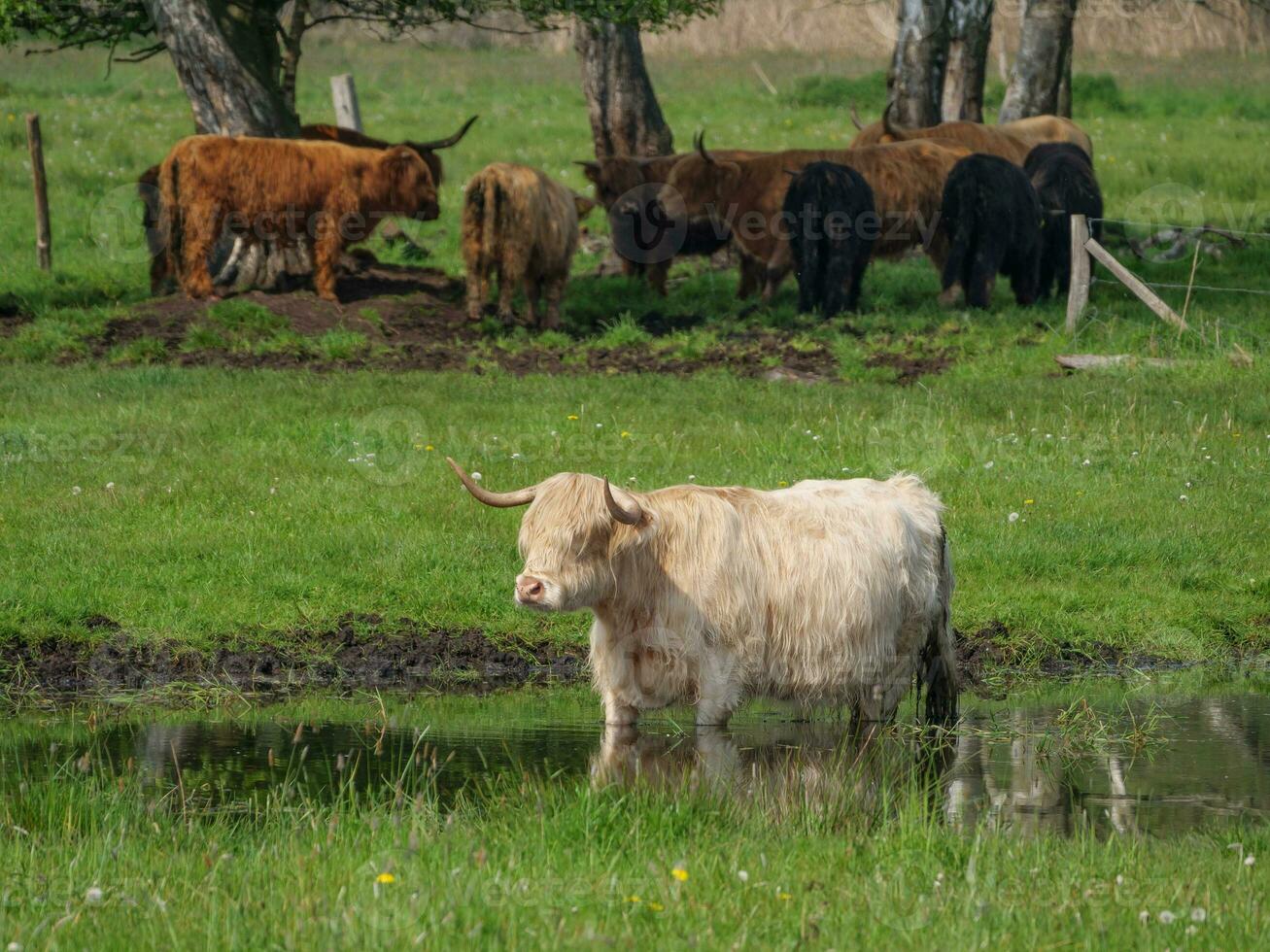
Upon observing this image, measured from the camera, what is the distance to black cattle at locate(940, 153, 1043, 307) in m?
16.3

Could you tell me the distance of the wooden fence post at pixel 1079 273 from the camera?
15.1m

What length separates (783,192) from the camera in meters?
17.6

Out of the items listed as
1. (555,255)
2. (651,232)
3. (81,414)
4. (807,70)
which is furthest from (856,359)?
(807,70)

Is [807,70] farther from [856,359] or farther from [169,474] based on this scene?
[169,474]

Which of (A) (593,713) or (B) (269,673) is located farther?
(B) (269,673)

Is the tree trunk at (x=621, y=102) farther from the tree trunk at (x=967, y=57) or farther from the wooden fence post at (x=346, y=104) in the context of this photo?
the tree trunk at (x=967, y=57)

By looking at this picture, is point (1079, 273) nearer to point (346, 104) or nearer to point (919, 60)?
point (919, 60)

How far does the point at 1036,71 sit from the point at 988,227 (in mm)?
6677

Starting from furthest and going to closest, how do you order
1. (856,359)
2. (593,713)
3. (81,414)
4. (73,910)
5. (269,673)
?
1. (856,359)
2. (81,414)
3. (269,673)
4. (593,713)
5. (73,910)

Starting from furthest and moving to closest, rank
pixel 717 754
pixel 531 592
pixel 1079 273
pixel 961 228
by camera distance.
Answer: pixel 961 228
pixel 1079 273
pixel 717 754
pixel 531 592

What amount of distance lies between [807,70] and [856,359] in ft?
71.1

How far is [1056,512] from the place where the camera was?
9.95 metres

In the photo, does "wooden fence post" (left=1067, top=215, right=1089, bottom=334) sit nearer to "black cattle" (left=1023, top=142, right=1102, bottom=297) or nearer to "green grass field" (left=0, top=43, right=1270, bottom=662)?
"green grass field" (left=0, top=43, right=1270, bottom=662)

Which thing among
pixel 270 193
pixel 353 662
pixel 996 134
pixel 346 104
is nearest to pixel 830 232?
pixel 996 134
